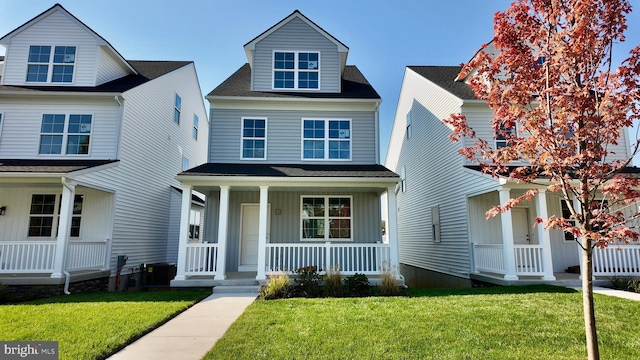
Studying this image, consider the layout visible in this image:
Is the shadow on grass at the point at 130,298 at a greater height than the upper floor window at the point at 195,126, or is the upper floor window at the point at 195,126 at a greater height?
the upper floor window at the point at 195,126

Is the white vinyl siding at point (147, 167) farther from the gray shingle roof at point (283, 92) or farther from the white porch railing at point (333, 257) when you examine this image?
the white porch railing at point (333, 257)

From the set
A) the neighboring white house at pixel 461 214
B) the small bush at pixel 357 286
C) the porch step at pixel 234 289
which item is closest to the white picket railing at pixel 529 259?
the neighboring white house at pixel 461 214

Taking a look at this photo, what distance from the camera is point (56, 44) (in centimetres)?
1205

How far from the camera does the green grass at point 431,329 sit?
4270mm

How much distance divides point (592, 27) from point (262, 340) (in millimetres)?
5173

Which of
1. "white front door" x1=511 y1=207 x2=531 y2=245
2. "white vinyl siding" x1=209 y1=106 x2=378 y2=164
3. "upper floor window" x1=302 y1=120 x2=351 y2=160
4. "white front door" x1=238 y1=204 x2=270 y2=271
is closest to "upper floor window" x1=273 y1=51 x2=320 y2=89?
"white vinyl siding" x1=209 y1=106 x2=378 y2=164

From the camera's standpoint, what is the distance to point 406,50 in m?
17.7

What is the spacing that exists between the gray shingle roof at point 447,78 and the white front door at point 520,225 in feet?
13.7

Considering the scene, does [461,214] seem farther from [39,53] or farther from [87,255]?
[39,53]

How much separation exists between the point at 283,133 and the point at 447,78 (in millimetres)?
7277

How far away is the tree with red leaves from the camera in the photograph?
3.12 metres

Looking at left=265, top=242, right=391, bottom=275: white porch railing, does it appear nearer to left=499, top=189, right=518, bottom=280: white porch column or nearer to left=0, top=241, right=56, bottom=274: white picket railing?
left=499, top=189, right=518, bottom=280: white porch column

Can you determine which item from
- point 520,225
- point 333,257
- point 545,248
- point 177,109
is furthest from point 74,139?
point 520,225

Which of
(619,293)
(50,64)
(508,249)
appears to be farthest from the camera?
(50,64)
